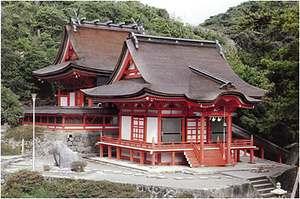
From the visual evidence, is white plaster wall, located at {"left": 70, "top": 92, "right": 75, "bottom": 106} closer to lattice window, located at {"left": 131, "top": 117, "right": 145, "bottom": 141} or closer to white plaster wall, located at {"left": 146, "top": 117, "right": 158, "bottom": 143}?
lattice window, located at {"left": 131, "top": 117, "right": 145, "bottom": 141}

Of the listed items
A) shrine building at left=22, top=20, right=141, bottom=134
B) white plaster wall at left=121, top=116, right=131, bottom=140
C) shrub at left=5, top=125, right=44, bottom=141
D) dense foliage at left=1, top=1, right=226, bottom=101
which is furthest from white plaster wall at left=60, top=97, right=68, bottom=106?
white plaster wall at left=121, top=116, right=131, bottom=140

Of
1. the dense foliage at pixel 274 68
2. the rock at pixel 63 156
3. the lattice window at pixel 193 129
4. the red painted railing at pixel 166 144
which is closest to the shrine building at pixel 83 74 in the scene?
the red painted railing at pixel 166 144

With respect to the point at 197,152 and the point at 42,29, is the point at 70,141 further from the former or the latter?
the point at 42,29

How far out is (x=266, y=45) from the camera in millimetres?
26453

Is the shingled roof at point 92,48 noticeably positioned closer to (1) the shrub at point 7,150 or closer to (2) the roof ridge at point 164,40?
(2) the roof ridge at point 164,40

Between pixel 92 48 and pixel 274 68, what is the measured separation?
51.3 ft

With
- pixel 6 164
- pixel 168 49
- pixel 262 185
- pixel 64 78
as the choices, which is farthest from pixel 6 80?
pixel 262 185

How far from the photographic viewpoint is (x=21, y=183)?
17641 mm

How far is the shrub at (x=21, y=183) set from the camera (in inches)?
685

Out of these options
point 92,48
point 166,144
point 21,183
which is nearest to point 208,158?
point 166,144

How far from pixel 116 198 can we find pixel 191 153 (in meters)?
5.66

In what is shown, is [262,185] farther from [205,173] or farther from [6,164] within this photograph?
[6,164]

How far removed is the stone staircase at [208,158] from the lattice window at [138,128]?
2621 millimetres

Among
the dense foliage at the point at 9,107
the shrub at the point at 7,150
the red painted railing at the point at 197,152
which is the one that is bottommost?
the shrub at the point at 7,150
